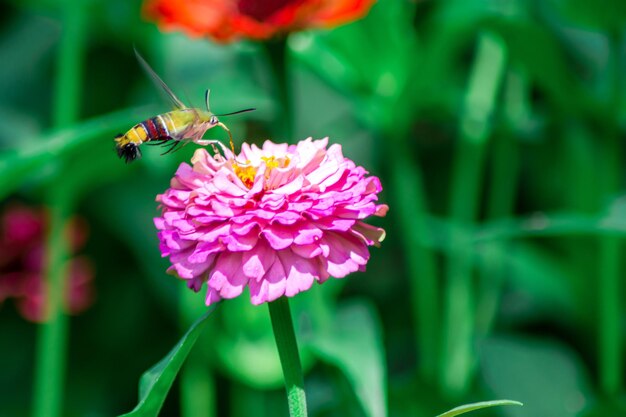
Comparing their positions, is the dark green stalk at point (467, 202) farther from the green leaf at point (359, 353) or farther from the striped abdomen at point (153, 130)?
the striped abdomen at point (153, 130)

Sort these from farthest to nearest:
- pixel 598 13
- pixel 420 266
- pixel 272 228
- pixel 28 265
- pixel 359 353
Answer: pixel 28 265 < pixel 420 266 < pixel 598 13 < pixel 359 353 < pixel 272 228

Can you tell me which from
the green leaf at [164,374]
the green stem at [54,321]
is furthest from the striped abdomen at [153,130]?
the green stem at [54,321]

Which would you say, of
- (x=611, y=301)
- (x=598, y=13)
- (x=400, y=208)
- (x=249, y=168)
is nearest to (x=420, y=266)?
(x=400, y=208)

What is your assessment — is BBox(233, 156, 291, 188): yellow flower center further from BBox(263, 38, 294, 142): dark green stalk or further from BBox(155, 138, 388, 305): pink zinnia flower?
BBox(263, 38, 294, 142): dark green stalk

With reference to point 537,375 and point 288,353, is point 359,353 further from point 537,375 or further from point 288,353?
point 537,375

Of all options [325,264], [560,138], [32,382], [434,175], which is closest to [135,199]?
[32,382]

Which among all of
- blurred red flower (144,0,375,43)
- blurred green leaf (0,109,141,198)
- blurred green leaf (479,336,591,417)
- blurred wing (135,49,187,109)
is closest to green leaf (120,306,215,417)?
blurred wing (135,49,187,109)
